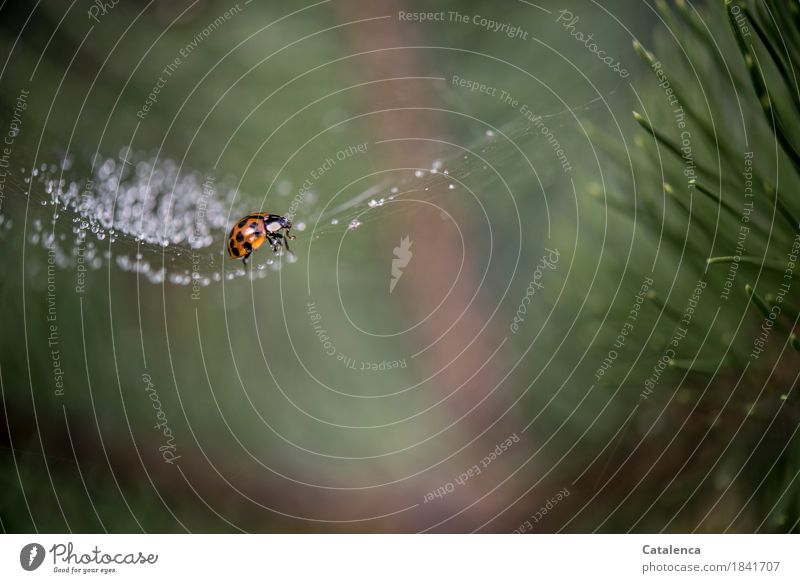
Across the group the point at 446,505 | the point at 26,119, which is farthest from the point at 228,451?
the point at 26,119
